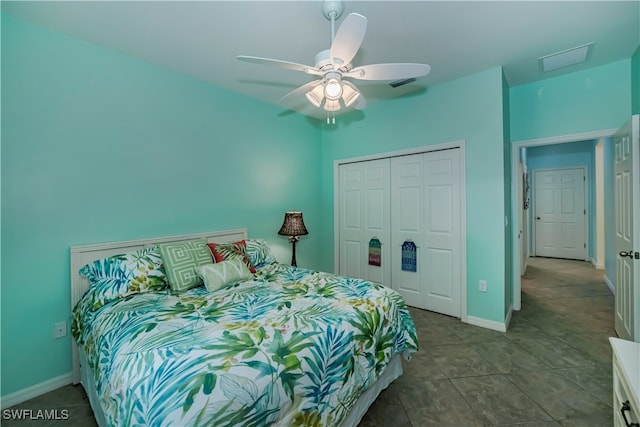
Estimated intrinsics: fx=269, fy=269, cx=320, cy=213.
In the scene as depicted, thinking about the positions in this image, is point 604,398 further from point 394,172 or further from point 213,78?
point 213,78

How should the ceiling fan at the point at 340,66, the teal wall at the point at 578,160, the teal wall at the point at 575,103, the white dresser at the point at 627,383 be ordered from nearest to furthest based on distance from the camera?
the white dresser at the point at 627,383
the ceiling fan at the point at 340,66
the teal wall at the point at 575,103
the teal wall at the point at 578,160

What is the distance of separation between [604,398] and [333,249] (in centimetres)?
297

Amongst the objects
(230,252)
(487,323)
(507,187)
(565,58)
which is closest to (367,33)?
(565,58)

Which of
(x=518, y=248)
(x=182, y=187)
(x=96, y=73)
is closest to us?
(x=96, y=73)

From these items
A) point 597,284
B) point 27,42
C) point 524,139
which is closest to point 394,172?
point 524,139

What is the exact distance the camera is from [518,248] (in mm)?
3293

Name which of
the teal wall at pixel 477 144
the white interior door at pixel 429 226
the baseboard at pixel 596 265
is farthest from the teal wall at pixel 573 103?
the baseboard at pixel 596 265

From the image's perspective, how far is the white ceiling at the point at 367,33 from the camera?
1794mm

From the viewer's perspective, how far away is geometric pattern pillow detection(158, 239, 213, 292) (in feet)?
6.55

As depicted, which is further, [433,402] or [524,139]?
[524,139]

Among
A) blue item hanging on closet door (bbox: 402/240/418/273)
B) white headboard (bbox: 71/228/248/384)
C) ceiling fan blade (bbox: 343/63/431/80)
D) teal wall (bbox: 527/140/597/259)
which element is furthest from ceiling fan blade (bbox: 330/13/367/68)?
teal wall (bbox: 527/140/597/259)

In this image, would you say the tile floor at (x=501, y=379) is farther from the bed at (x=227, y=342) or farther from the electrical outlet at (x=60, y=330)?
the electrical outlet at (x=60, y=330)

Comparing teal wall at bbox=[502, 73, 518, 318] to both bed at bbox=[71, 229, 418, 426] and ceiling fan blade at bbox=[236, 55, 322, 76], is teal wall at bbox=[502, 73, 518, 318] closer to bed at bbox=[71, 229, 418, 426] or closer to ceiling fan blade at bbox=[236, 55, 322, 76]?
bed at bbox=[71, 229, 418, 426]

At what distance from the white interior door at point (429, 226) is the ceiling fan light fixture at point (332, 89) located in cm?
188
